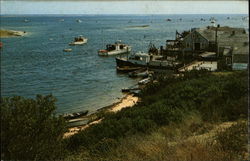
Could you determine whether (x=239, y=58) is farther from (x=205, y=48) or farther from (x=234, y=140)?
(x=234, y=140)

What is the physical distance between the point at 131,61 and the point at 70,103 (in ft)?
51.2

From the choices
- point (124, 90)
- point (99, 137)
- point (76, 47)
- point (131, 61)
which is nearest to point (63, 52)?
point (76, 47)

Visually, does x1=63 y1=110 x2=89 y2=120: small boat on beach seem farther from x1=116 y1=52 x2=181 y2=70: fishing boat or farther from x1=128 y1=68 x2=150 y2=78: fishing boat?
x1=116 y1=52 x2=181 y2=70: fishing boat

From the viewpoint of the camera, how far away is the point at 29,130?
6.98m

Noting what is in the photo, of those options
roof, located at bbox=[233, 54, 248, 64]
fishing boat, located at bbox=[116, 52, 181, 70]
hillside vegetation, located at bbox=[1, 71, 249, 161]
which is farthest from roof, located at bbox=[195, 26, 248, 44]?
hillside vegetation, located at bbox=[1, 71, 249, 161]

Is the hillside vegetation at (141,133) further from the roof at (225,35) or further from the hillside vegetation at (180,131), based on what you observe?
the roof at (225,35)

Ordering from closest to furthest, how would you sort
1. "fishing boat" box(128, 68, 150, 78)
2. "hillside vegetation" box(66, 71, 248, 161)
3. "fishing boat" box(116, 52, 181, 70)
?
"hillside vegetation" box(66, 71, 248, 161) → "fishing boat" box(128, 68, 150, 78) → "fishing boat" box(116, 52, 181, 70)

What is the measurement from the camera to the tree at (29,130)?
6324 millimetres

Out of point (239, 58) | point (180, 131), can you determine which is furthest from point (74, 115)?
point (239, 58)

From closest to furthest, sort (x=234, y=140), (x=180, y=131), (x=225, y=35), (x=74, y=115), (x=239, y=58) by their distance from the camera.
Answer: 1. (x=234, y=140)
2. (x=180, y=131)
3. (x=74, y=115)
4. (x=239, y=58)
5. (x=225, y=35)

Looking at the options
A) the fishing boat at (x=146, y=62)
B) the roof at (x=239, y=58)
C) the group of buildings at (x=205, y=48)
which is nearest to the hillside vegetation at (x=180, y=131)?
the roof at (x=239, y=58)

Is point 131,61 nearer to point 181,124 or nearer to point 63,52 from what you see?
point 63,52

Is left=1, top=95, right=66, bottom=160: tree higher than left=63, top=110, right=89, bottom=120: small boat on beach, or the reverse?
left=1, top=95, right=66, bottom=160: tree

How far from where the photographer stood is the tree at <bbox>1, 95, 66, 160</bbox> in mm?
6324
